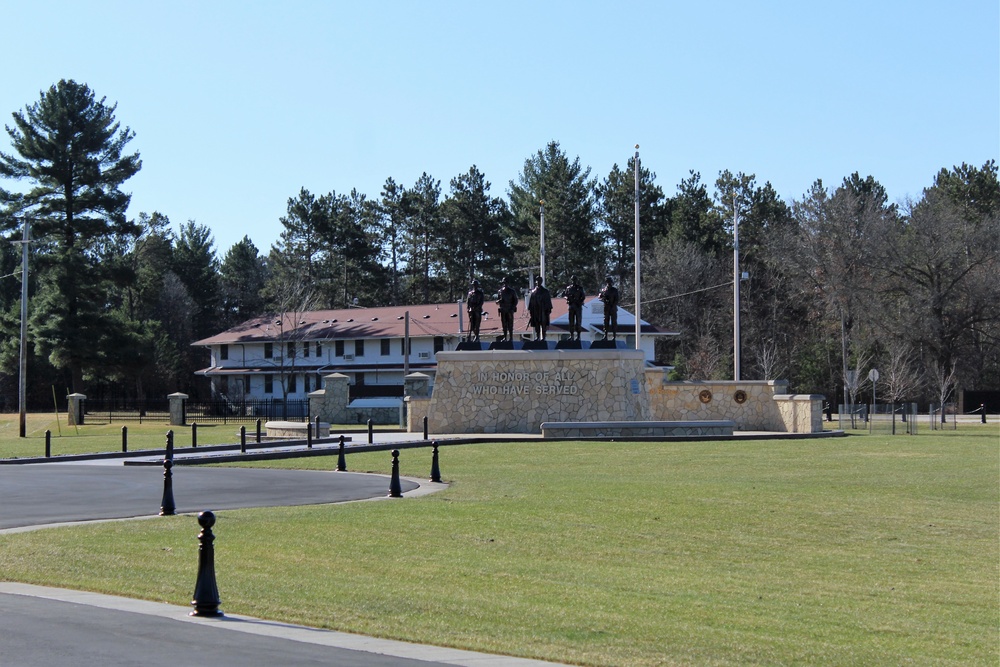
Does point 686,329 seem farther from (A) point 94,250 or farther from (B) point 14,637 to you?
(B) point 14,637

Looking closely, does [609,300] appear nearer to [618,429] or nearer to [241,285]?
[618,429]

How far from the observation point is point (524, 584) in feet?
37.8

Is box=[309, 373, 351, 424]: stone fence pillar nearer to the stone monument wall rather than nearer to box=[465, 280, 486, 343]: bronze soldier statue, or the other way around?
the stone monument wall

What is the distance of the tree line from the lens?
230 ft

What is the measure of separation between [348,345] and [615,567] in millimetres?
70235

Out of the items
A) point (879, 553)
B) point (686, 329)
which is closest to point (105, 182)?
point (686, 329)

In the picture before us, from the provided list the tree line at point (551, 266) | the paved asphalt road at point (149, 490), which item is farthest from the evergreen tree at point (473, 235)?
the paved asphalt road at point (149, 490)

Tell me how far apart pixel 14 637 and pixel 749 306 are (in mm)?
79436

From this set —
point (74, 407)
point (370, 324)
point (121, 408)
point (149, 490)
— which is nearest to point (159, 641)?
point (149, 490)

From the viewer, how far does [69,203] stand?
70.2m

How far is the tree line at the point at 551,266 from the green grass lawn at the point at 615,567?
3723 centimetres

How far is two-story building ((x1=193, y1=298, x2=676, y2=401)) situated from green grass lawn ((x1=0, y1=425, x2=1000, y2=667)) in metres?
55.0

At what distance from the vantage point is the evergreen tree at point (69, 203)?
226ft

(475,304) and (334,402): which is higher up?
(475,304)
